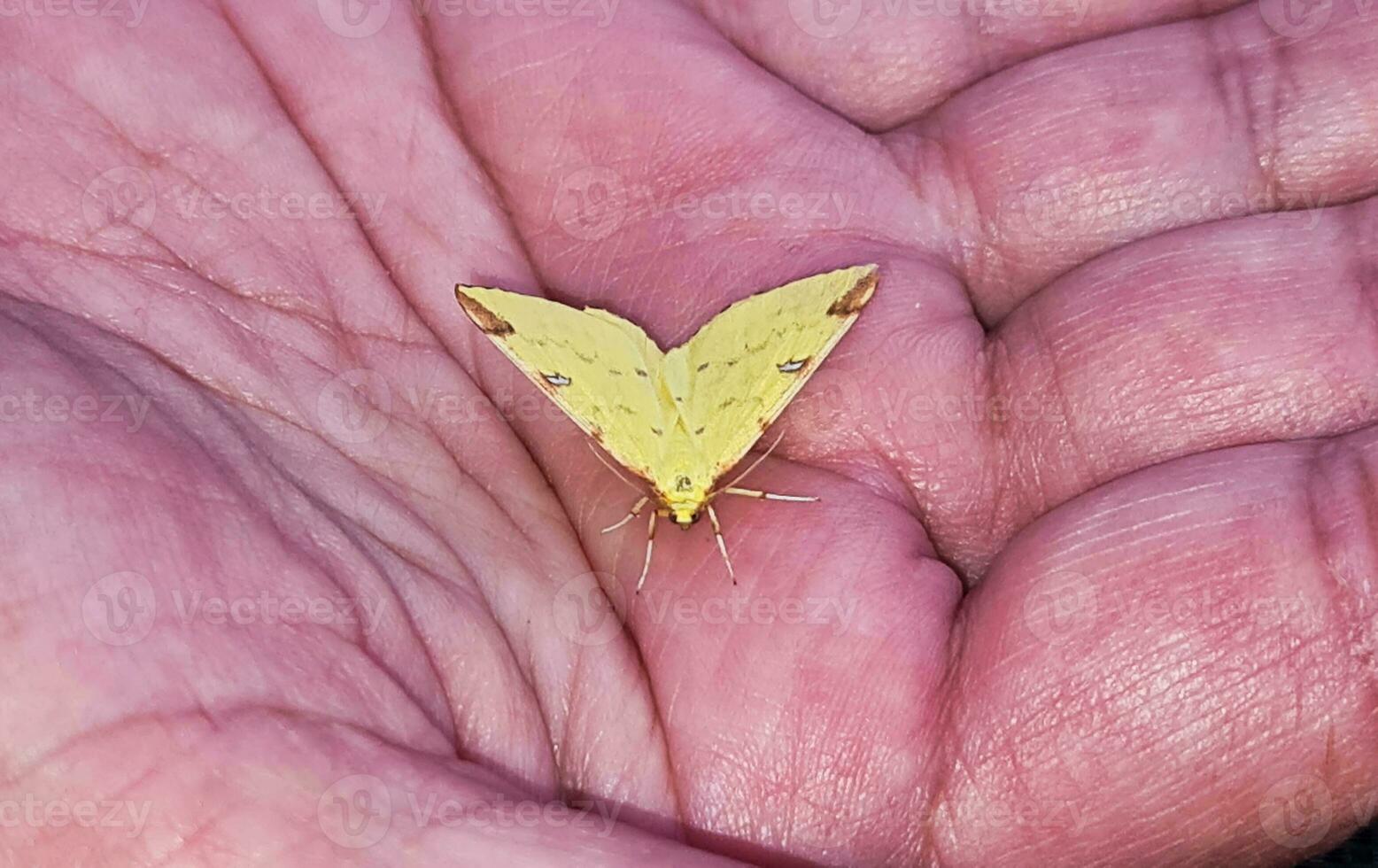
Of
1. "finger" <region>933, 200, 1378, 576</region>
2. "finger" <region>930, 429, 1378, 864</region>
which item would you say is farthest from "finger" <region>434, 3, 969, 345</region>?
"finger" <region>930, 429, 1378, 864</region>

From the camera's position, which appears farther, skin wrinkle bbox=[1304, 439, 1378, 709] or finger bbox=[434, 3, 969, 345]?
finger bbox=[434, 3, 969, 345]

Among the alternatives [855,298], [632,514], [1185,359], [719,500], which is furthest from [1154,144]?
[632,514]

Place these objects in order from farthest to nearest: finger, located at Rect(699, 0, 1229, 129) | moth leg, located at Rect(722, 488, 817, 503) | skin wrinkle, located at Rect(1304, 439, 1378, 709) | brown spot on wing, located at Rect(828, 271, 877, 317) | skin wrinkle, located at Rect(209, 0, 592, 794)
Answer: finger, located at Rect(699, 0, 1229, 129), brown spot on wing, located at Rect(828, 271, 877, 317), moth leg, located at Rect(722, 488, 817, 503), skin wrinkle, located at Rect(209, 0, 592, 794), skin wrinkle, located at Rect(1304, 439, 1378, 709)

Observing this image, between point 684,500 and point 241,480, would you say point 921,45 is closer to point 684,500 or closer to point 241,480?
point 684,500

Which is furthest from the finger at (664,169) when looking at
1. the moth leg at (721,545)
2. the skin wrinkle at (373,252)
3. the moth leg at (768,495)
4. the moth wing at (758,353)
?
the moth leg at (721,545)

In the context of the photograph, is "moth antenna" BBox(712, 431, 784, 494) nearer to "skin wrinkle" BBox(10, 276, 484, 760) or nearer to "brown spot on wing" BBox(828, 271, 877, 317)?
"brown spot on wing" BBox(828, 271, 877, 317)

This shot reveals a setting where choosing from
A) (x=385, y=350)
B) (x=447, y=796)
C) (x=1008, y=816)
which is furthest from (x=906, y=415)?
(x=447, y=796)

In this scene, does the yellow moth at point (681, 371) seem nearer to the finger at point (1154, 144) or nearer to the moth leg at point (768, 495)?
the moth leg at point (768, 495)

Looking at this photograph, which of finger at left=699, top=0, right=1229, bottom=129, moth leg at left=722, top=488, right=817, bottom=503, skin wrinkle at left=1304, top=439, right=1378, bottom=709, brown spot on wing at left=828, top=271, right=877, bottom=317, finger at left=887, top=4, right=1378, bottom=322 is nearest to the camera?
skin wrinkle at left=1304, top=439, right=1378, bottom=709
